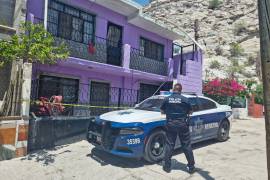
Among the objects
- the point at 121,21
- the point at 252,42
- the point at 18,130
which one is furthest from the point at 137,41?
the point at 252,42

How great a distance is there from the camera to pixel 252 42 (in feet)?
128

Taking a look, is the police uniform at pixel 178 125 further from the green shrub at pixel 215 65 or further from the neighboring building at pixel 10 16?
the green shrub at pixel 215 65

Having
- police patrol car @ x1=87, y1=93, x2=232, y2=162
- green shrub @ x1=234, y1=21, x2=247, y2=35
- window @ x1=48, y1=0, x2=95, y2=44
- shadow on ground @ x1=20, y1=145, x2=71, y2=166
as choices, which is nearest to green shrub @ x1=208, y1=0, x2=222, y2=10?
→ green shrub @ x1=234, y1=21, x2=247, y2=35

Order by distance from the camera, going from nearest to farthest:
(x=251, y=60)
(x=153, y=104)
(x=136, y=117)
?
(x=136, y=117), (x=153, y=104), (x=251, y=60)

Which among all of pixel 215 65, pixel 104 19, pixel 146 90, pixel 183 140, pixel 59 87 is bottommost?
pixel 183 140

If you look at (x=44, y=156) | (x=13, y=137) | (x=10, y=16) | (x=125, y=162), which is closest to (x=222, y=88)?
(x=125, y=162)

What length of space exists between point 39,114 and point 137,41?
744 centimetres

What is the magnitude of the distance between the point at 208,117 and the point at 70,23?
23.7 feet

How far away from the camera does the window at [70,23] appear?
9.84 meters

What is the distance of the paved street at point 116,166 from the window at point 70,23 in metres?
5.31

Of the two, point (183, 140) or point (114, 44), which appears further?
point (114, 44)

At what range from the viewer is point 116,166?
5.62 meters

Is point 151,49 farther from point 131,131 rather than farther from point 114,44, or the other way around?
point 131,131

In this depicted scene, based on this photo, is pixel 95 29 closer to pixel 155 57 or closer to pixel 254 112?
pixel 155 57
